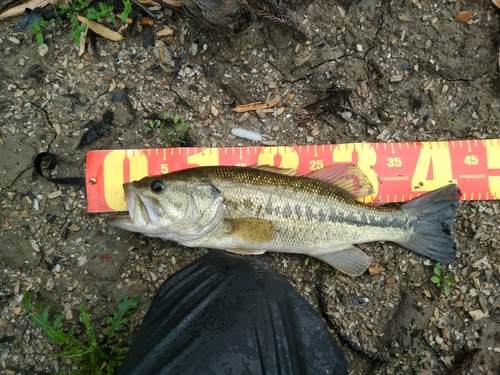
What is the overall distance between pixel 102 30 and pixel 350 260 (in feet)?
11.4

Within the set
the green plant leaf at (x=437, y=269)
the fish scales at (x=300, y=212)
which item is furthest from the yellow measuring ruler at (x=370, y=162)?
the green plant leaf at (x=437, y=269)

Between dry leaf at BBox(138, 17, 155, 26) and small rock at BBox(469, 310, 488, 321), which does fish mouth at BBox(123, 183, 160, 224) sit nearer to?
dry leaf at BBox(138, 17, 155, 26)

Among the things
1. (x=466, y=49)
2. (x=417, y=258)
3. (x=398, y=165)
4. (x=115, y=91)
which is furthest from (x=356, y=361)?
(x=115, y=91)

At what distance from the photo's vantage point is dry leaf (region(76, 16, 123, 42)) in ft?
13.6

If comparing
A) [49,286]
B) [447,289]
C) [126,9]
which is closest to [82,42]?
[126,9]

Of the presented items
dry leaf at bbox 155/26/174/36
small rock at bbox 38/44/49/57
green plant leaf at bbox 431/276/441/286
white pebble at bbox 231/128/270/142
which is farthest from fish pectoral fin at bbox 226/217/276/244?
small rock at bbox 38/44/49/57

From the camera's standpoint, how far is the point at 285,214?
142 inches

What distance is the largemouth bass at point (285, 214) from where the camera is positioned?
11.5 ft

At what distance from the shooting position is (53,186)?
13.4 ft

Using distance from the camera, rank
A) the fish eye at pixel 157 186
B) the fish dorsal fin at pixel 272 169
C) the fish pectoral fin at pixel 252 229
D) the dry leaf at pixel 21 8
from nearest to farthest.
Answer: the fish eye at pixel 157 186 → the fish pectoral fin at pixel 252 229 → the fish dorsal fin at pixel 272 169 → the dry leaf at pixel 21 8

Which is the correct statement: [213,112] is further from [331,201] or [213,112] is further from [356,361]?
[356,361]

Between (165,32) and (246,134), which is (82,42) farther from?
(246,134)

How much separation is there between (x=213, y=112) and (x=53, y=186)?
1.82m

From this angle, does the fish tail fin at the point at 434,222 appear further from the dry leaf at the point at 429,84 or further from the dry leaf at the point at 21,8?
the dry leaf at the point at 21,8
